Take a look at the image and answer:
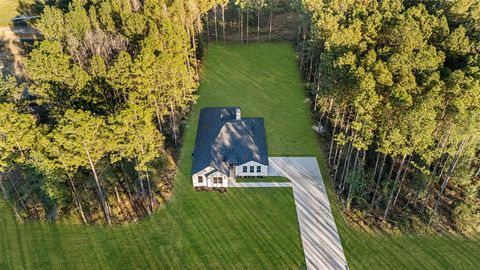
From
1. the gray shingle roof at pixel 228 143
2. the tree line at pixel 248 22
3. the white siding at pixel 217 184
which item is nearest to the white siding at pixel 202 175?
the gray shingle roof at pixel 228 143

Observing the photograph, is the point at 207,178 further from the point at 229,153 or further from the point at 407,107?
the point at 407,107

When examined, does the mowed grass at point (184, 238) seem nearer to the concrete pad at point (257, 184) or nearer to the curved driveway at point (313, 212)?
the concrete pad at point (257, 184)

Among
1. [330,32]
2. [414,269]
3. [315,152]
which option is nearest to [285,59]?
[330,32]

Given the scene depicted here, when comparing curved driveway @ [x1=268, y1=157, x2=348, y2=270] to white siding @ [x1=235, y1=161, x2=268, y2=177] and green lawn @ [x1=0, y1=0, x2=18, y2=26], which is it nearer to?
white siding @ [x1=235, y1=161, x2=268, y2=177]

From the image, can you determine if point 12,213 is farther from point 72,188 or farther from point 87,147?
point 87,147

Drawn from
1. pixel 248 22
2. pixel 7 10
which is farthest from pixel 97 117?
pixel 7 10

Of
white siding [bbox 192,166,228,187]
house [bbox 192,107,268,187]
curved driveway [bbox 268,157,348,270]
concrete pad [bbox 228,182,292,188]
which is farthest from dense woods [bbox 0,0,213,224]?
curved driveway [bbox 268,157,348,270]
